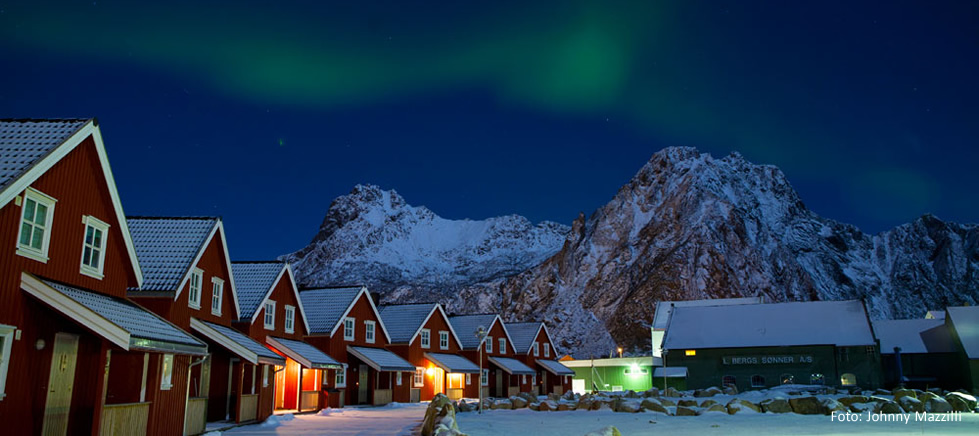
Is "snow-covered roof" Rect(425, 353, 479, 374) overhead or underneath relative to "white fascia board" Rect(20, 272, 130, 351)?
Answer: underneath

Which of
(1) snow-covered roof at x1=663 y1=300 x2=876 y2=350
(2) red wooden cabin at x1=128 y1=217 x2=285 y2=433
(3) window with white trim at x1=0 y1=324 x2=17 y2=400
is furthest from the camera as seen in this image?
(1) snow-covered roof at x1=663 y1=300 x2=876 y2=350

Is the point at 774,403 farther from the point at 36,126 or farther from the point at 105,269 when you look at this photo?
the point at 36,126

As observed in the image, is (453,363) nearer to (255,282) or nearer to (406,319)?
(406,319)

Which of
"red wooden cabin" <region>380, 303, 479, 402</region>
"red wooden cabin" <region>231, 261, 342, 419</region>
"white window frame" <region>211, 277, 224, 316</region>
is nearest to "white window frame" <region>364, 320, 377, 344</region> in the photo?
"red wooden cabin" <region>380, 303, 479, 402</region>

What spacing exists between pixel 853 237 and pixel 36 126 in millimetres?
190197

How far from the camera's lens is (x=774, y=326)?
200 feet

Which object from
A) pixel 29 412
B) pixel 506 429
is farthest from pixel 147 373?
pixel 506 429

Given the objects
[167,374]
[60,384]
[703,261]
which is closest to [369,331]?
[167,374]

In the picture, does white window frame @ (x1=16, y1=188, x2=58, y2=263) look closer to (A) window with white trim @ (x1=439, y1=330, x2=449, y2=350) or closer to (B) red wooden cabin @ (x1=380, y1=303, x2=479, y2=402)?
(B) red wooden cabin @ (x1=380, y1=303, x2=479, y2=402)

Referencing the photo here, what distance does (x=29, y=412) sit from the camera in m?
14.7

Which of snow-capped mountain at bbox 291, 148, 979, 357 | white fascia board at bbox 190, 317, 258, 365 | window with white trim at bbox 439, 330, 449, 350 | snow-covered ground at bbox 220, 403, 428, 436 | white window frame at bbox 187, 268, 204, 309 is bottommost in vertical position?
snow-covered ground at bbox 220, 403, 428, 436

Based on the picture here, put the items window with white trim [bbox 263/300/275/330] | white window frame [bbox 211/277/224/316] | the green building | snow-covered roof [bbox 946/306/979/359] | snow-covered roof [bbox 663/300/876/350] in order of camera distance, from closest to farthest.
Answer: white window frame [bbox 211/277/224/316]
window with white trim [bbox 263/300/275/330]
snow-covered roof [bbox 946/306/979/359]
the green building
snow-covered roof [bbox 663/300/876/350]

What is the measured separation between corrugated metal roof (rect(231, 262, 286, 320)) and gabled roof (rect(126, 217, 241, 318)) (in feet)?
20.4

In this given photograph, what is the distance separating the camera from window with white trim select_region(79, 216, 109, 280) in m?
17.3
